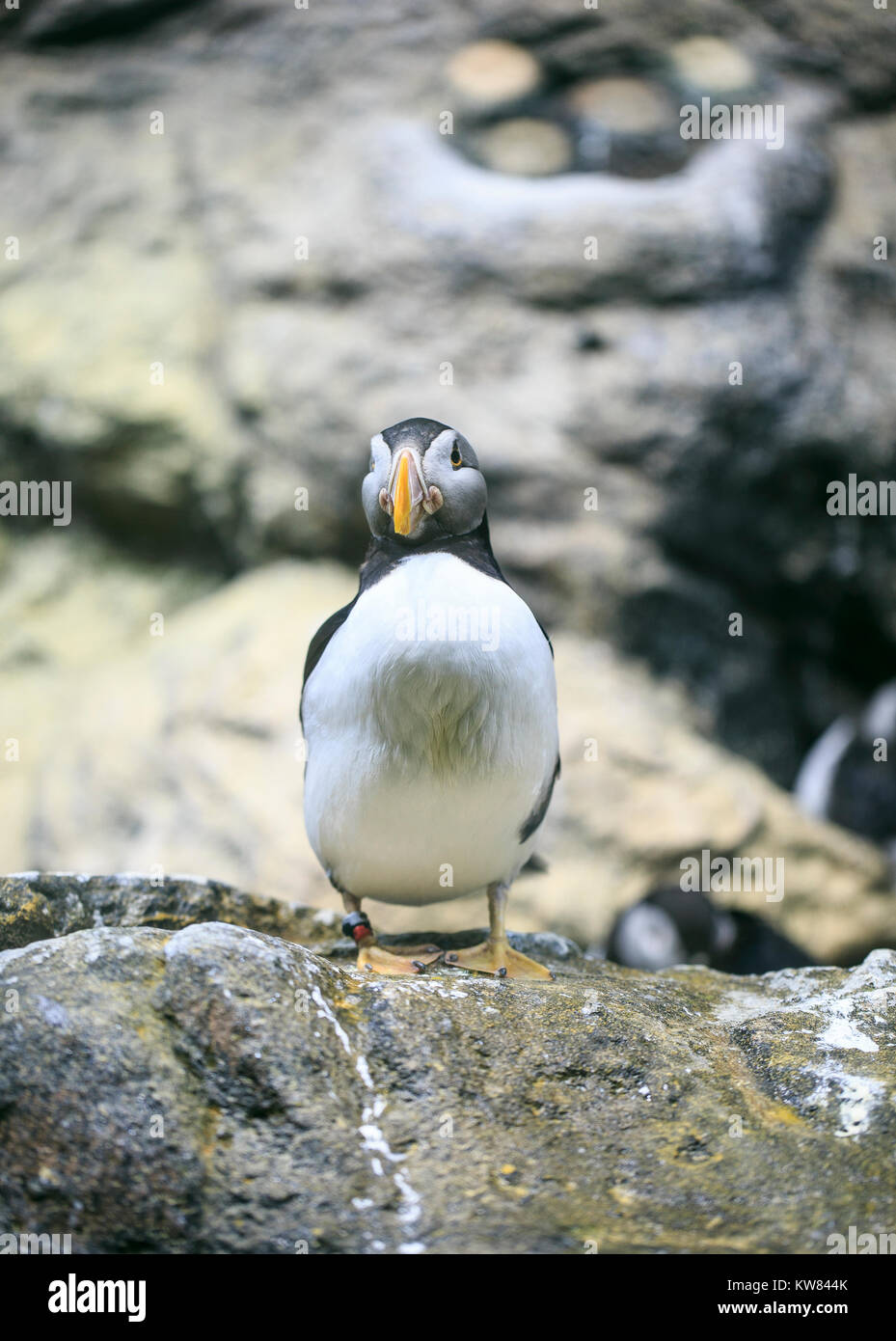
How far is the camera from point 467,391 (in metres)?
7.90

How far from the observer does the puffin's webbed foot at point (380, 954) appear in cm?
346

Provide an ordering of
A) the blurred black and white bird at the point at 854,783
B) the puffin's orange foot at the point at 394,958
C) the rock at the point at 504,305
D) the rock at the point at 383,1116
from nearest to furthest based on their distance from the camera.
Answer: the rock at the point at 383,1116 < the puffin's orange foot at the point at 394,958 < the rock at the point at 504,305 < the blurred black and white bird at the point at 854,783

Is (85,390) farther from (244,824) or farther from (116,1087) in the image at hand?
(116,1087)

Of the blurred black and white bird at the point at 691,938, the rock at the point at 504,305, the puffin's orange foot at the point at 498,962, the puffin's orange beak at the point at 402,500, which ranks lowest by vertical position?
the blurred black and white bird at the point at 691,938

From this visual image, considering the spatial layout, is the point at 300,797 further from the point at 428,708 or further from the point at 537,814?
the point at 428,708

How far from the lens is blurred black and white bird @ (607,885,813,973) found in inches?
257

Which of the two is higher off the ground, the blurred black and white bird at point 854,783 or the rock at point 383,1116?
the blurred black and white bird at point 854,783

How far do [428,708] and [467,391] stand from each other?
501 centimetres

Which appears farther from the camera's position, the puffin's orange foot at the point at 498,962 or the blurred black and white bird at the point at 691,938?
the blurred black and white bird at the point at 691,938

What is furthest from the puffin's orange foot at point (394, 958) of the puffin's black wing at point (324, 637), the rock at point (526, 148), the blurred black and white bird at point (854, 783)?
the rock at point (526, 148)

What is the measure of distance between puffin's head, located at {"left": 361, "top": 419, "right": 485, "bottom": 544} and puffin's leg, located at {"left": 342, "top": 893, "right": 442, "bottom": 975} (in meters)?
1.15

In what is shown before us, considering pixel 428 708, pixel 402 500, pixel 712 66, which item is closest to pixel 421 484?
pixel 402 500

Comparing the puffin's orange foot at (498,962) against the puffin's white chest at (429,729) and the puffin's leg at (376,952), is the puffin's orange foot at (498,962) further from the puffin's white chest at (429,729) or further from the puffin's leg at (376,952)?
the puffin's white chest at (429,729)

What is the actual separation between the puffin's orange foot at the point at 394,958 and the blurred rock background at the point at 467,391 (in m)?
2.93
